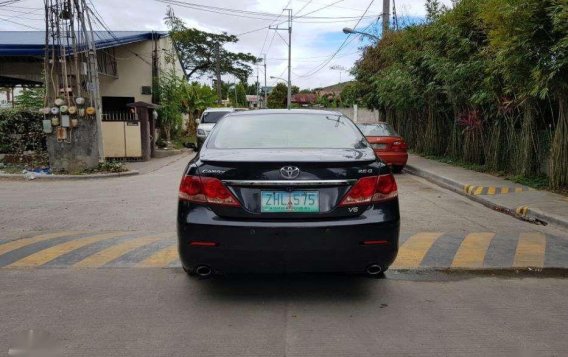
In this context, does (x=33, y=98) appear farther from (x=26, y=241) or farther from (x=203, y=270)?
(x=203, y=270)

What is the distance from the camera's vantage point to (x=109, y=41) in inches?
795

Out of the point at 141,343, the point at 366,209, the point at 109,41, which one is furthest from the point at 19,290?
the point at 109,41

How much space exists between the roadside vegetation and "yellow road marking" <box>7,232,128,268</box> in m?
6.74

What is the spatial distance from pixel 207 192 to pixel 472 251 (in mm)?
3300

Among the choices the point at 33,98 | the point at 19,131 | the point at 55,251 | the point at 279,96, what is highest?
the point at 279,96

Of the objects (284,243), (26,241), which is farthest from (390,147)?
(284,243)

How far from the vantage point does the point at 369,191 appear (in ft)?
13.2

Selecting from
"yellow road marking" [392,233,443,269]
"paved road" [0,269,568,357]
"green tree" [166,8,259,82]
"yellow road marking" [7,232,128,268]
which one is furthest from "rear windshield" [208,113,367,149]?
"green tree" [166,8,259,82]

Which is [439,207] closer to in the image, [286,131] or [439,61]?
[286,131]

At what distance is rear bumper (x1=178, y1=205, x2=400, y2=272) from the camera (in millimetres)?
3840

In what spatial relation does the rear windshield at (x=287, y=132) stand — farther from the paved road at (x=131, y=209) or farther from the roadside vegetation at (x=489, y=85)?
the roadside vegetation at (x=489, y=85)

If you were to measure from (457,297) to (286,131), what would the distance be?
2.04 meters

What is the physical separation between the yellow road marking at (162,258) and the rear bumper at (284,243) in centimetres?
143

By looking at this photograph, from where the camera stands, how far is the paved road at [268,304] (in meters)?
3.51
